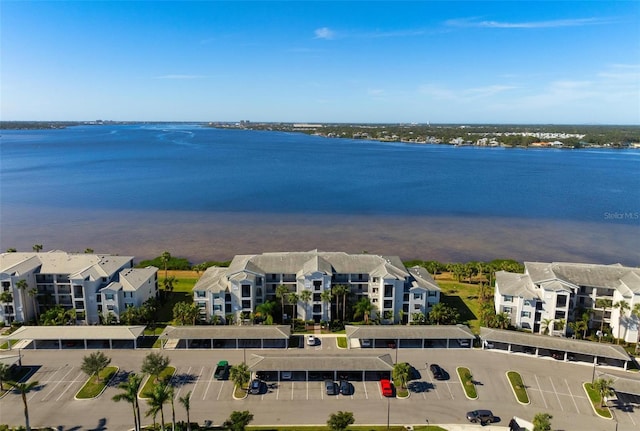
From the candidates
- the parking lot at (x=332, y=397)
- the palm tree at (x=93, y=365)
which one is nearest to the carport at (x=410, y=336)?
the parking lot at (x=332, y=397)

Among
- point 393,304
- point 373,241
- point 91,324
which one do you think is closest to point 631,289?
point 393,304

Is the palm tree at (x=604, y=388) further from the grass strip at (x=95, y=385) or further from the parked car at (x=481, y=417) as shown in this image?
the grass strip at (x=95, y=385)

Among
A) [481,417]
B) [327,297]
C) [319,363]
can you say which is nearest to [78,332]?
[319,363]

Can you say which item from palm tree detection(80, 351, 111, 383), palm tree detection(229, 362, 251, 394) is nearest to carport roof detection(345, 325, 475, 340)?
palm tree detection(229, 362, 251, 394)

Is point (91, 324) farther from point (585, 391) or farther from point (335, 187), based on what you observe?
point (335, 187)

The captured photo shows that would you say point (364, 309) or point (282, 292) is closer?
point (282, 292)

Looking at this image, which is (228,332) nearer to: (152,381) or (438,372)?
(152,381)

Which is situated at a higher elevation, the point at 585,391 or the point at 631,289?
the point at 631,289

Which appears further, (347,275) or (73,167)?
(73,167)
